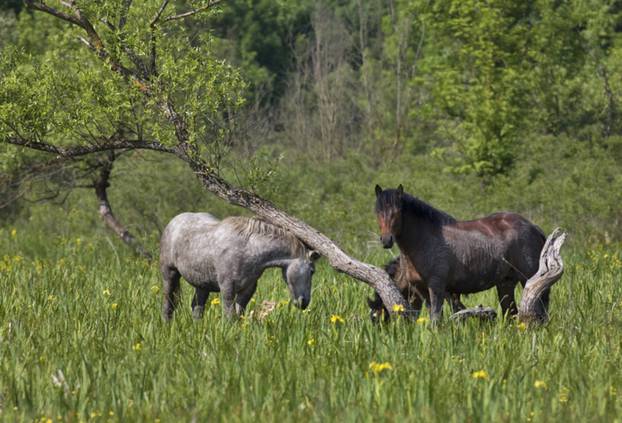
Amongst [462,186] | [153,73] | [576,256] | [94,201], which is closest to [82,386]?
[153,73]

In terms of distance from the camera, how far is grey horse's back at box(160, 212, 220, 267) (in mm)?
9469

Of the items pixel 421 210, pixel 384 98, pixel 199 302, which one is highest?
pixel 421 210

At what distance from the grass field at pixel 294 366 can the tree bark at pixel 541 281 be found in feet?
0.74

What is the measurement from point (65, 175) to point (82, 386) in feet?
37.7

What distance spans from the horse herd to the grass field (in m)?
0.33

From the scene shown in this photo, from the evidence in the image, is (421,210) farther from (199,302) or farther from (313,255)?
(199,302)

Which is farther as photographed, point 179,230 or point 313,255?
point 179,230

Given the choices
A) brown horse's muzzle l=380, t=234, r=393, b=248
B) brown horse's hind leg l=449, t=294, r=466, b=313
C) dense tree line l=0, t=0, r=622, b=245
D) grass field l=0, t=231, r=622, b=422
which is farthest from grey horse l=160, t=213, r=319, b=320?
brown horse's hind leg l=449, t=294, r=466, b=313

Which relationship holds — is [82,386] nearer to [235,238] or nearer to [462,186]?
[235,238]

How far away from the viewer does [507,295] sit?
9.75 meters

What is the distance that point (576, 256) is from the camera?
14977 mm

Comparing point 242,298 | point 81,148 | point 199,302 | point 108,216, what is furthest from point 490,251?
point 108,216

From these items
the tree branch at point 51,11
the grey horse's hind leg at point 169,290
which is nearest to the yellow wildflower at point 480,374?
the grey horse's hind leg at point 169,290

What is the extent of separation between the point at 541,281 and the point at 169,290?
3.38m
